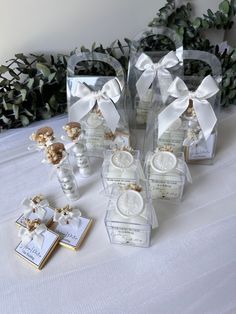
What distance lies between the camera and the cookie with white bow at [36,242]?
24.6 inches

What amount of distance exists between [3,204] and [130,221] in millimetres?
352

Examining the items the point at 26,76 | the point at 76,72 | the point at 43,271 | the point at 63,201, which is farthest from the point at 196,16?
the point at 43,271

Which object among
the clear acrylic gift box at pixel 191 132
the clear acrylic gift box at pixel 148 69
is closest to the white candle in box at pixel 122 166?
the clear acrylic gift box at pixel 191 132

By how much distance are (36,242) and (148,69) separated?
20.0 inches

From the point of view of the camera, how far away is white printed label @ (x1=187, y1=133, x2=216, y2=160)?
2.48 ft

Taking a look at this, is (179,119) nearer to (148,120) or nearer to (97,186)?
(148,120)

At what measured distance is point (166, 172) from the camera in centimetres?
64

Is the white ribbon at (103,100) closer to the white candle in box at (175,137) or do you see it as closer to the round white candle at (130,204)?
the white candle in box at (175,137)

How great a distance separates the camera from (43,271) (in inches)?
24.3

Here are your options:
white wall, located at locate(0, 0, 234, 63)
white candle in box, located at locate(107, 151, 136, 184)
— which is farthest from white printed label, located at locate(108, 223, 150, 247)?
white wall, located at locate(0, 0, 234, 63)

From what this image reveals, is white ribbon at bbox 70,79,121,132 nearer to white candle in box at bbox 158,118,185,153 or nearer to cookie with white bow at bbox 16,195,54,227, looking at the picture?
white candle in box at bbox 158,118,185,153

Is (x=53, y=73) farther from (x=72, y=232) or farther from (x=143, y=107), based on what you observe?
(x=72, y=232)

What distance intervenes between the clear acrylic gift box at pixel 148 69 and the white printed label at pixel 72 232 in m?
0.36

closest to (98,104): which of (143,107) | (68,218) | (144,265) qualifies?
(143,107)
